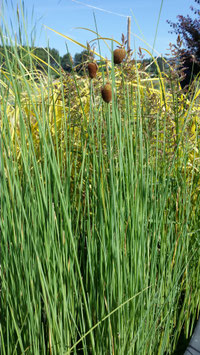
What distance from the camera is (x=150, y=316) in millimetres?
1378

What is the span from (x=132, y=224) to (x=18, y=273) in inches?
14.8

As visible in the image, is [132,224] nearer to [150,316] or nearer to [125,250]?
[125,250]

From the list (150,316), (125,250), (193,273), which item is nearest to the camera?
(125,250)

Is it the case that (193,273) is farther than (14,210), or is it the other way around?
(193,273)

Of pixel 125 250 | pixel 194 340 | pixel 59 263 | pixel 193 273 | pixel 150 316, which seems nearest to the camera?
pixel 59 263

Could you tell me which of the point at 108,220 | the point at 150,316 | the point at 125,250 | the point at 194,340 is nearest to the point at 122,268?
the point at 125,250

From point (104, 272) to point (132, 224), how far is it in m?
0.20

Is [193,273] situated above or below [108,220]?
below

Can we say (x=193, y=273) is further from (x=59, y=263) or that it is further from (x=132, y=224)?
(x=59, y=263)

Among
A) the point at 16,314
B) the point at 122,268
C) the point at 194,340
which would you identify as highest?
the point at 122,268

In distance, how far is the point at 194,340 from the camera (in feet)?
5.09

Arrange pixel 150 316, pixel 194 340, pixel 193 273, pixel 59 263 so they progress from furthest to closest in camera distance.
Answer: pixel 193 273 → pixel 194 340 → pixel 150 316 → pixel 59 263

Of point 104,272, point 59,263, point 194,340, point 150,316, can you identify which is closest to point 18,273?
point 59,263

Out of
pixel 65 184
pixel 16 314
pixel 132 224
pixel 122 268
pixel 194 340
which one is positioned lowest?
pixel 194 340
